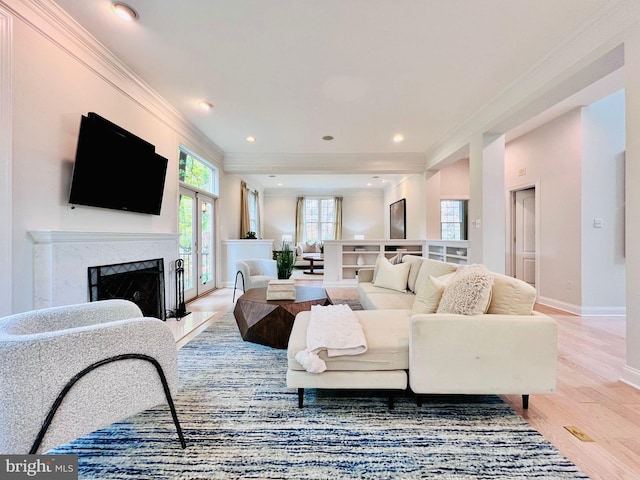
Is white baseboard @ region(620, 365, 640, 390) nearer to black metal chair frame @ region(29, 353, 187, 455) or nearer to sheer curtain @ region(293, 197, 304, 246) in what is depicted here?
black metal chair frame @ region(29, 353, 187, 455)

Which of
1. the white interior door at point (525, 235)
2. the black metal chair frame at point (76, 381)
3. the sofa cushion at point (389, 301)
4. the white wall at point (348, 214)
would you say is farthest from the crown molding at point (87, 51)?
the white wall at point (348, 214)

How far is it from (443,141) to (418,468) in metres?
4.65

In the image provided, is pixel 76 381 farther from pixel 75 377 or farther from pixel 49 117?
pixel 49 117

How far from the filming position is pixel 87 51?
7.44 feet

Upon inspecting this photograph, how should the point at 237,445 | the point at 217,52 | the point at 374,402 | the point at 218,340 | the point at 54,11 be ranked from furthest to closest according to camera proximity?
the point at 218,340
the point at 217,52
the point at 54,11
the point at 374,402
the point at 237,445

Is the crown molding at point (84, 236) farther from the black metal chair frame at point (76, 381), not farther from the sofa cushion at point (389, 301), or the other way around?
the sofa cushion at point (389, 301)

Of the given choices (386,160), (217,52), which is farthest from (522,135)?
(217,52)

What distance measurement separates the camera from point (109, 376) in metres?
1.17

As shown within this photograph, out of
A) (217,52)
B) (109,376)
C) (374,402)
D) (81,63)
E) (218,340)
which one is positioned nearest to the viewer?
(109,376)

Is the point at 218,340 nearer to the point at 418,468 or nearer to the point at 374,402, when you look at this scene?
the point at 374,402

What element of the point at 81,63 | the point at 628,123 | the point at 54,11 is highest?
the point at 54,11

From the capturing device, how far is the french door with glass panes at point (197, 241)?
4.38 m

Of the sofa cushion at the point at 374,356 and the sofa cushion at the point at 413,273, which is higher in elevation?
the sofa cushion at the point at 413,273

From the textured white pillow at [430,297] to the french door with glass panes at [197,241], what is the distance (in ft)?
11.9
